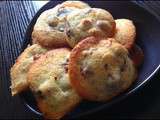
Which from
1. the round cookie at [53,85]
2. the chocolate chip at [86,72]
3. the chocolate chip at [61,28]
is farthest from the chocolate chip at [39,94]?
the chocolate chip at [61,28]

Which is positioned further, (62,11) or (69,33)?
(62,11)

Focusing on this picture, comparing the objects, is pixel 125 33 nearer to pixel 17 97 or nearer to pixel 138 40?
pixel 138 40

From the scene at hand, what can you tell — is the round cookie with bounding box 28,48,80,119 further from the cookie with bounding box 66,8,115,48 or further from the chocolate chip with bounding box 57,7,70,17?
the chocolate chip with bounding box 57,7,70,17

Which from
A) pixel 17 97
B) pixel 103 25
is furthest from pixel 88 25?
pixel 17 97

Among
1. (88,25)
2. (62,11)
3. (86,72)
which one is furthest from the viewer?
(62,11)

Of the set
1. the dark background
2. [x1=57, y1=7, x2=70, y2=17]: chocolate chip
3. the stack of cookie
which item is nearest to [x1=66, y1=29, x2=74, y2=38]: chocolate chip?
the stack of cookie

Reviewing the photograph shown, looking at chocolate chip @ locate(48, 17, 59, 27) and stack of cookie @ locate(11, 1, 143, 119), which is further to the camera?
chocolate chip @ locate(48, 17, 59, 27)
